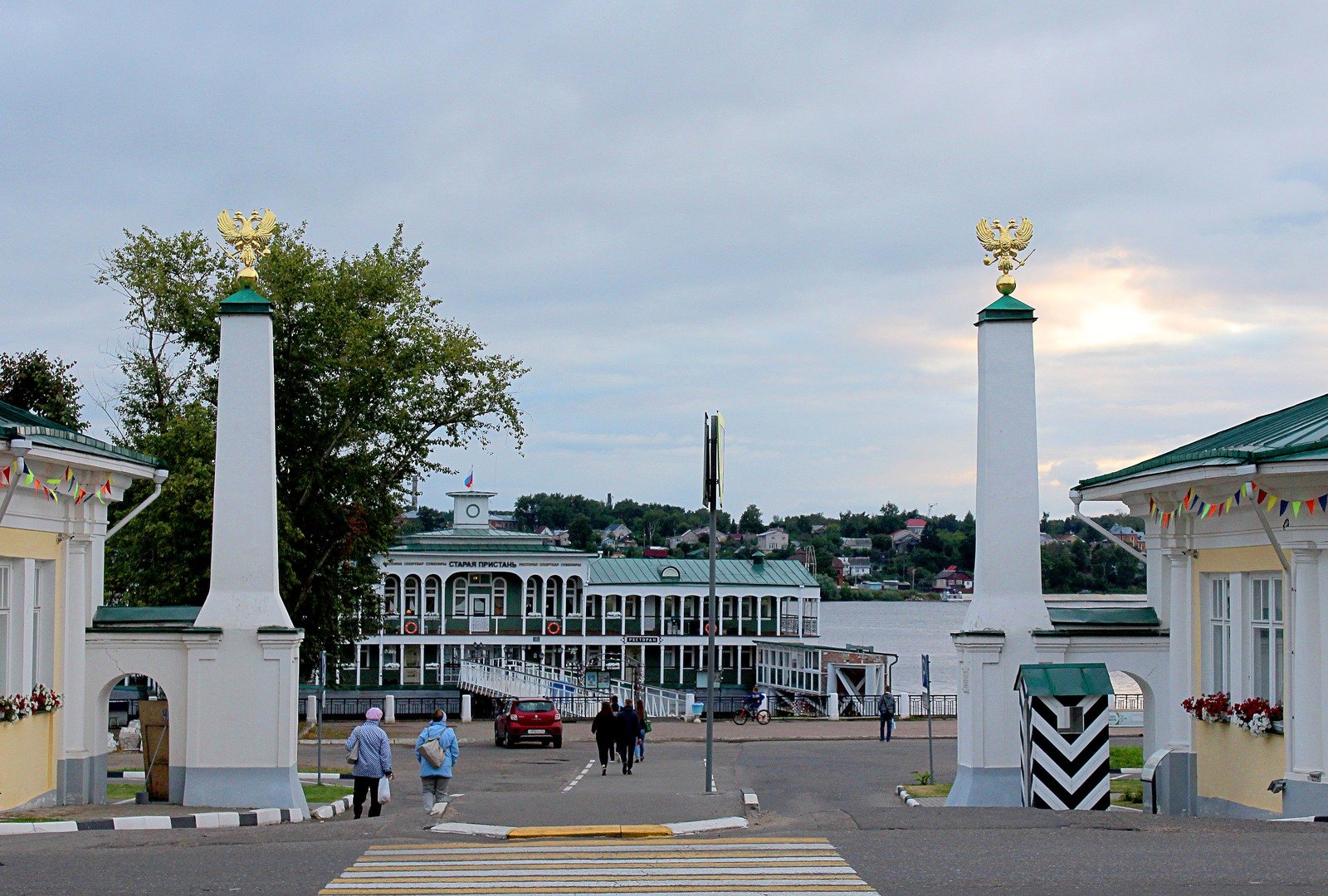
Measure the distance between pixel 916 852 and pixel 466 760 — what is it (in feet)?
66.6

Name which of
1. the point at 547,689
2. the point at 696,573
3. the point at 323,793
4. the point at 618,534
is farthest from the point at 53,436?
the point at 618,534

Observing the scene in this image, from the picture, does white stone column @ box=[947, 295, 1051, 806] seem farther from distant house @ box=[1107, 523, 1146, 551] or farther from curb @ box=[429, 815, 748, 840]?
curb @ box=[429, 815, 748, 840]

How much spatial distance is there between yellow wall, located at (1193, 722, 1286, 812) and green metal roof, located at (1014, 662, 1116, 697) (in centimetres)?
148

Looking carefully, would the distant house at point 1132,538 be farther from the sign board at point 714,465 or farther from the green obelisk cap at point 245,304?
the green obelisk cap at point 245,304

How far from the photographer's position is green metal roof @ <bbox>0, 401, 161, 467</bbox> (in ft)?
51.8

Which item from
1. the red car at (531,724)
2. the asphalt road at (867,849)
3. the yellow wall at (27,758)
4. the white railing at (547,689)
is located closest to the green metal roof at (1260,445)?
the asphalt road at (867,849)

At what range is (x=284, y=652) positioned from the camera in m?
18.5

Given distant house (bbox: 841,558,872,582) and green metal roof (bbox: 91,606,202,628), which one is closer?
green metal roof (bbox: 91,606,202,628)

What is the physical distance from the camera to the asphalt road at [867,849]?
429 inches

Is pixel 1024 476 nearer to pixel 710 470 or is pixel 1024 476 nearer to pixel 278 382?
pixel 710 470

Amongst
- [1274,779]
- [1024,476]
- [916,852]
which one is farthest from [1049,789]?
[916,852]

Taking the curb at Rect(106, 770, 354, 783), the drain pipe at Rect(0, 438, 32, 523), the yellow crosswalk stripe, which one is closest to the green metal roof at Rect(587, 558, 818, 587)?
the curb at Rect(106, 770, 354, 783)

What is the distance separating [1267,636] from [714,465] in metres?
7.91

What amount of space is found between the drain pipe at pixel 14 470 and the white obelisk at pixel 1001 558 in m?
11.8
